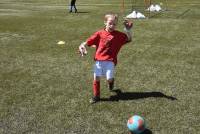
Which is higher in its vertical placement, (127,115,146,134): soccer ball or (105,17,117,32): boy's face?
(105,17,117,32): boy's face

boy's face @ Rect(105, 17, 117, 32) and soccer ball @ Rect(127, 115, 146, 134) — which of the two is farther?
boy's face @ Rect(105, 17, 117, 32)

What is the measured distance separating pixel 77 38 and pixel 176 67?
7.00 m

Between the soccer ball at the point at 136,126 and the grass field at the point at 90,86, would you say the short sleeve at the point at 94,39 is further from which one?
the soccer ball at the point at 136,126

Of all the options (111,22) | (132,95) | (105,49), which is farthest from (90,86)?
(111,22)

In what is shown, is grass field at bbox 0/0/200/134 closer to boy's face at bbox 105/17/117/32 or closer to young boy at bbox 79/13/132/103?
young boy at bbox 79/13/132/103

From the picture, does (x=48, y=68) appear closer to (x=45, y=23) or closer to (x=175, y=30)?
(x=175, y=30)

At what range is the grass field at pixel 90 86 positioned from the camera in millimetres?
7863

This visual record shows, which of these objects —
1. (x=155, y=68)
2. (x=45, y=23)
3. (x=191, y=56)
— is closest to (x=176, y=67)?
(x=155, y=68)

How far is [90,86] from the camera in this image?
10.4m

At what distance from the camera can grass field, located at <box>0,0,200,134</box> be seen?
310 inches

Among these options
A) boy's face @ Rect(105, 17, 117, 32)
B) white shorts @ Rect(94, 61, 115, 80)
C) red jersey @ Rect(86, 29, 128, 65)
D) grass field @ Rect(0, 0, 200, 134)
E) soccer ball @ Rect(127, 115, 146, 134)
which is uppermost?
boy's face @ Rect(105, 17, 117, 32)

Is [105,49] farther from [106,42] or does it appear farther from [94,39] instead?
[94,39]

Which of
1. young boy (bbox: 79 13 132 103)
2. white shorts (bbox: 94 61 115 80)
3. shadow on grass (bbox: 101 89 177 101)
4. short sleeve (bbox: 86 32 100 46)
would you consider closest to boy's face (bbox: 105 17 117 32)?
young boy (bbox: 79 13 132 103)

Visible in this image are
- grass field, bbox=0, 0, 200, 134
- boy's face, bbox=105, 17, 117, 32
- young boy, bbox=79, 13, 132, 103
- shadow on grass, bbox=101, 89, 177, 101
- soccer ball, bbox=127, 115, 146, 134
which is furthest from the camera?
shadow on grass, bbox=101, 89, 177, 101
